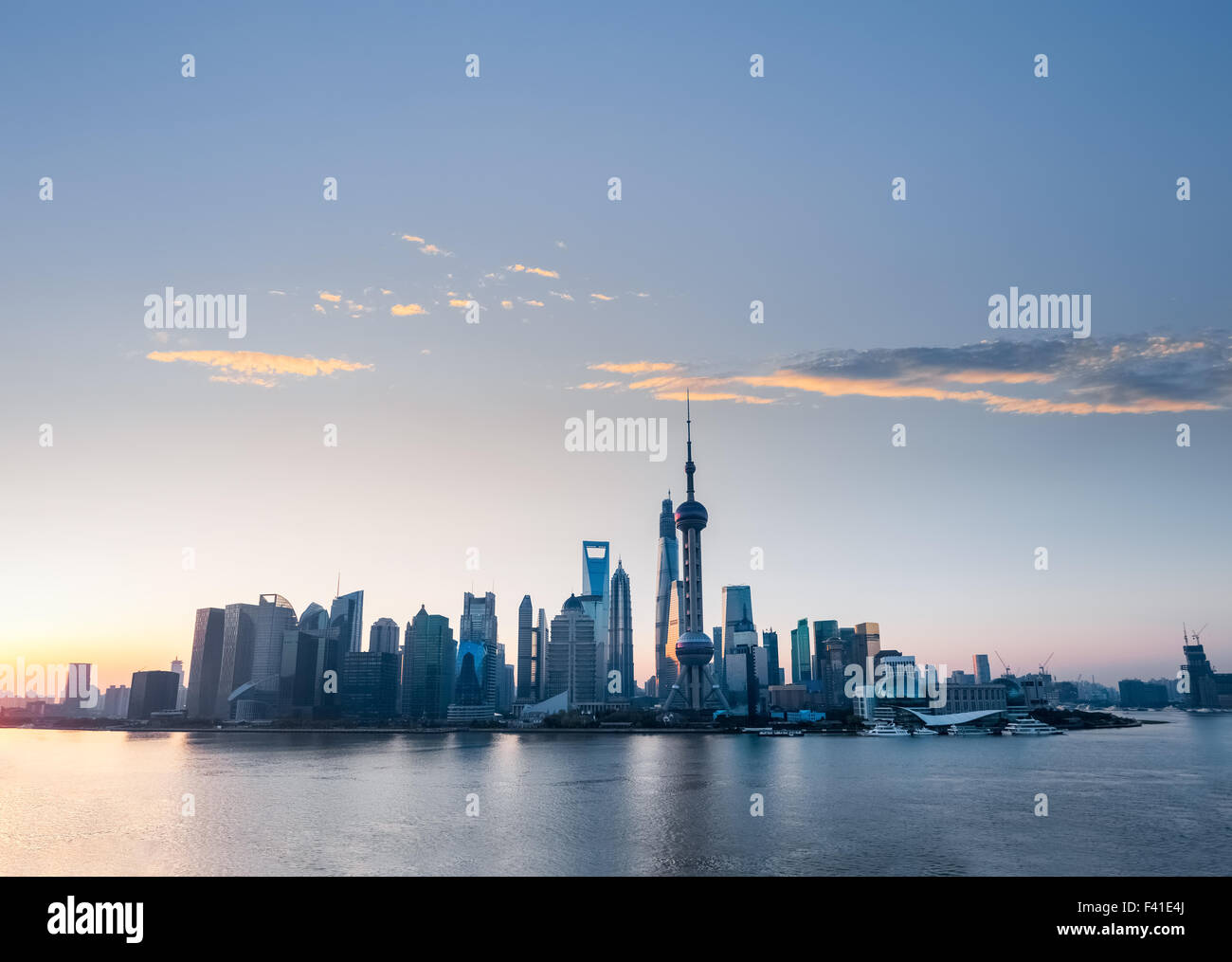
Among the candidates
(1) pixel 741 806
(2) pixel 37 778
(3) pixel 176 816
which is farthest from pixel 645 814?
(2) pixel 37 778

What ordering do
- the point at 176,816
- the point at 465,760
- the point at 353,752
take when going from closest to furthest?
the point at 176,816 → the point at 465,760 → the point at 353,752

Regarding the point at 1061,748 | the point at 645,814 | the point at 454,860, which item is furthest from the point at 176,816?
the point at 1061,748
